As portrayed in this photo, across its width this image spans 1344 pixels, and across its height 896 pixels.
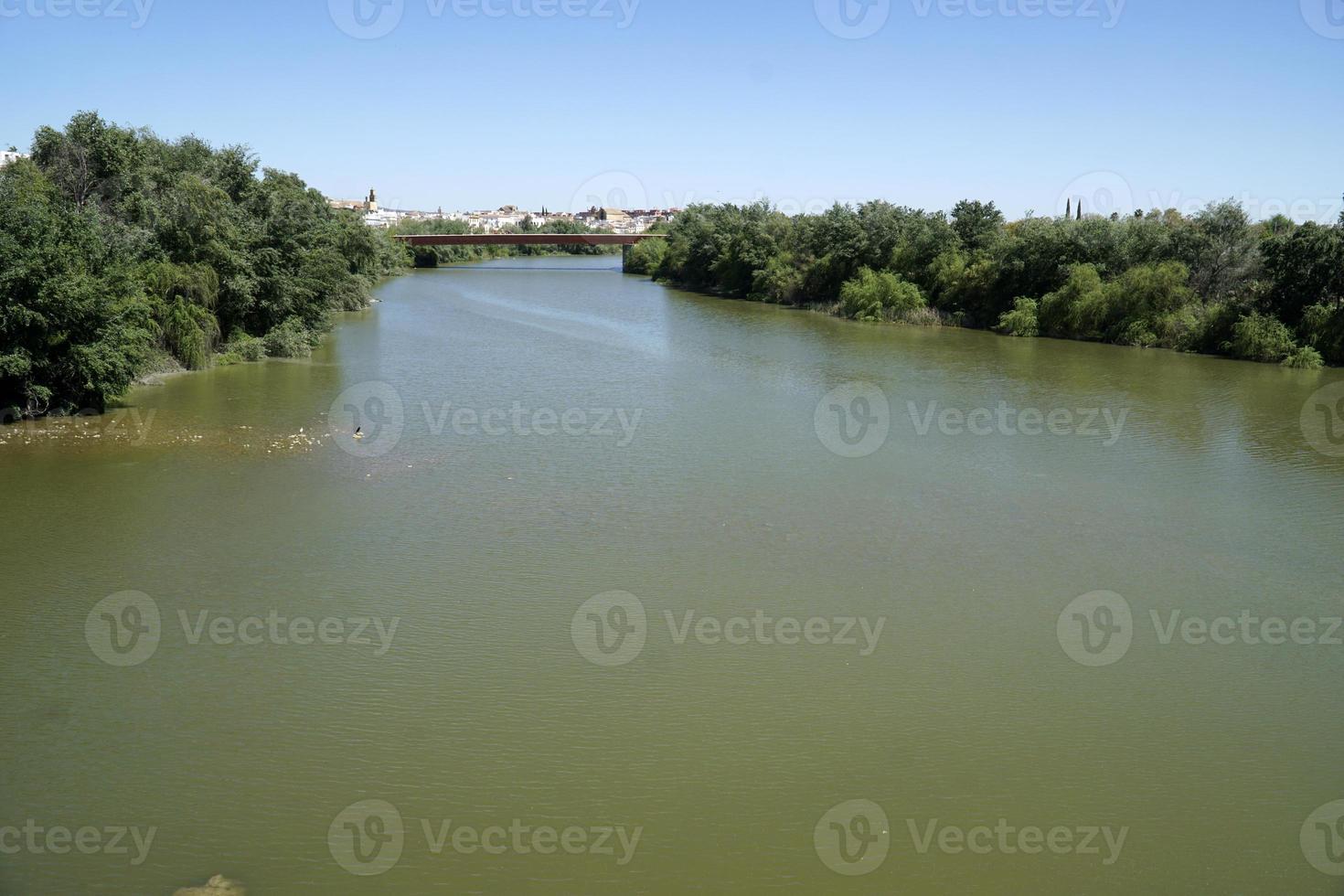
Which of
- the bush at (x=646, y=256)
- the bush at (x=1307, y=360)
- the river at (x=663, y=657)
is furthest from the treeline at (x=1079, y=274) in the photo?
the bush at (x=646, y=256)

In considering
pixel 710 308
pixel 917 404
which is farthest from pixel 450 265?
pixel 917 404

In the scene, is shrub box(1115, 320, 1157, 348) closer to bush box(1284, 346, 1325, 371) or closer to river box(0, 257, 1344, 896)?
bush box(1284, 346, 1325, 371)

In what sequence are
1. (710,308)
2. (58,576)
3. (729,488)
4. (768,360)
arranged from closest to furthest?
(58,576) → (729,488) → (768,360) → (710,308)

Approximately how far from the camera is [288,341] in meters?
28.8

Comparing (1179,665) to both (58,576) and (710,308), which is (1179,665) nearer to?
(58,576)

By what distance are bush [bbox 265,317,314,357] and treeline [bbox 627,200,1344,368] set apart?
82.9ft

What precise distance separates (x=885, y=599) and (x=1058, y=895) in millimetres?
5055

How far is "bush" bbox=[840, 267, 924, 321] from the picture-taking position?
44.4 metres

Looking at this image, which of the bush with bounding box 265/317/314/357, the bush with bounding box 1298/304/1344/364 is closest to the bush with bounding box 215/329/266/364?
the bush with bounding box 265/317/314/357

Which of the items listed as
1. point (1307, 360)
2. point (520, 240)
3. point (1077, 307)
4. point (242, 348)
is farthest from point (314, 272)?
point (520, 240)

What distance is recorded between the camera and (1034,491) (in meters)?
16.5

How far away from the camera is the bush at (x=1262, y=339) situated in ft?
103

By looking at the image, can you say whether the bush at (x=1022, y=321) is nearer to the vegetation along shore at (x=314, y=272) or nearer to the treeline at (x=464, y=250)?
the vegetation along shore at (x=314, y=272)

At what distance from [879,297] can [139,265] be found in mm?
31069
